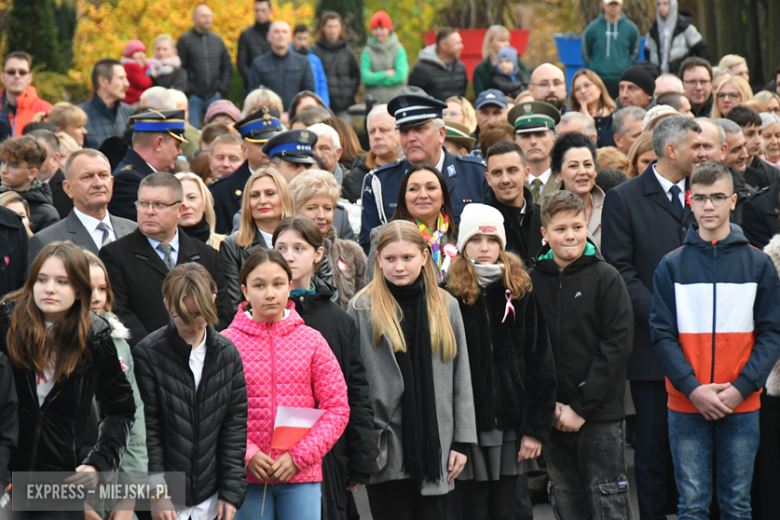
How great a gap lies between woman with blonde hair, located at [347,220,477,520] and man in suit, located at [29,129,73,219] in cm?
368

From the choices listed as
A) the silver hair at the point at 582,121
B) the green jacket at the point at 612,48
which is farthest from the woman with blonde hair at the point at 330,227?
the green jacket at the point at 612,48

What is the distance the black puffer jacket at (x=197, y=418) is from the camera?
14.9ft

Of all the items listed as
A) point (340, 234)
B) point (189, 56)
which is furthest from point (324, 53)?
point (340, 234)

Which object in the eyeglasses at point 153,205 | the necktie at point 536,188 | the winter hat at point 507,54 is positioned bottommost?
the eyeglasses at point 153,205

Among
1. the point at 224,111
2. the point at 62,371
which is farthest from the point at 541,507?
the point at 224,111

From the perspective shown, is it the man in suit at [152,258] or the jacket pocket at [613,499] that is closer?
the jacket pocket at [613,499]

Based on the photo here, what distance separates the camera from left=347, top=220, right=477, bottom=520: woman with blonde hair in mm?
5078

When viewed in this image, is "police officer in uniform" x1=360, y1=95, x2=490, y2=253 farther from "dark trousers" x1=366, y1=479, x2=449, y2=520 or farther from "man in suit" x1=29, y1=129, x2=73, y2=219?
"man in suit" x1=29, y1=129, x2=73, y2=219

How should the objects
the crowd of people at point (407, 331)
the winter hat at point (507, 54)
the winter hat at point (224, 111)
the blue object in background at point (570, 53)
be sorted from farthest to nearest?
the blue object in background at point (570, 53) → the winter hat at point (507, 54) → the winter hat at point (224, 111) → the crowd of people at point (407, 331)

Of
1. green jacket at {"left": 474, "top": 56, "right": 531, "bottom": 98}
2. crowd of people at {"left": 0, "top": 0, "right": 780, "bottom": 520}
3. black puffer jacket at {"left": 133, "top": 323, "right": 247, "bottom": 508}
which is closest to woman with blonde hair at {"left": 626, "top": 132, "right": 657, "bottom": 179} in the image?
crowd of people at {"left": 0, "top": 0, "right": 780, "bottom": 520}

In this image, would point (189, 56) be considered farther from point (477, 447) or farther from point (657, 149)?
point (477, 447)

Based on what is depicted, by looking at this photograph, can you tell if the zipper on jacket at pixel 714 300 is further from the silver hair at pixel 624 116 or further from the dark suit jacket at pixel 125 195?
the dark suit jacket at pixel 125 195

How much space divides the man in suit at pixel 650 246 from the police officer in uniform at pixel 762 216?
0.49 meters

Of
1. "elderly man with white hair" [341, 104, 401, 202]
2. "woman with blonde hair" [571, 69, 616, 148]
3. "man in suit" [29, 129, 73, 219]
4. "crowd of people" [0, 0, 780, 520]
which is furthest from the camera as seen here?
"woman with blonde hair" [571, 69, 616, 148]
